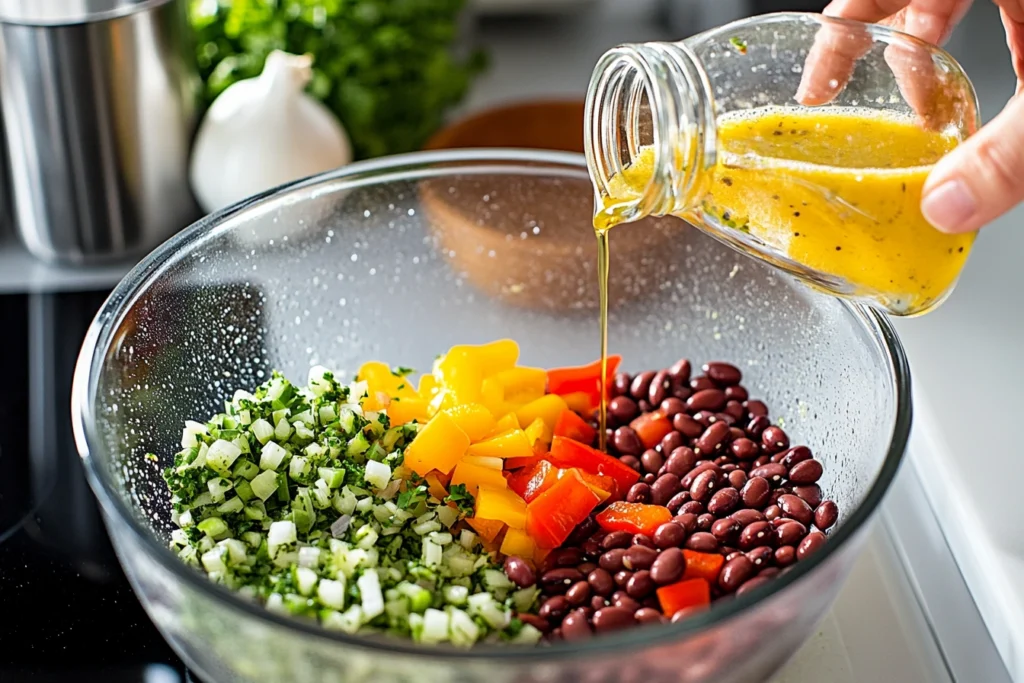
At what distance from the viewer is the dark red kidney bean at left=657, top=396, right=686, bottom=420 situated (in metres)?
1.52

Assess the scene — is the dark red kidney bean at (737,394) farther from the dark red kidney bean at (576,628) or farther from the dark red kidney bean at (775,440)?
the dark red kidney bean at (576,628)

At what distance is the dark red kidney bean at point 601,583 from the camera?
123 centimetres

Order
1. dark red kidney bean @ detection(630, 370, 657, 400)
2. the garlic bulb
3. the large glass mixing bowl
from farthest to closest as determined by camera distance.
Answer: the garlic bulb < dark red kidney bean @ detection(630, 370, 657, 400) < the large glass mixing bowl

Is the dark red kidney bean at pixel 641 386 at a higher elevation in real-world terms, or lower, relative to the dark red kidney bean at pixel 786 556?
lower

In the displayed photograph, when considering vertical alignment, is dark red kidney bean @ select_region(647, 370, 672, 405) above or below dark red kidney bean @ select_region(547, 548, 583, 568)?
above

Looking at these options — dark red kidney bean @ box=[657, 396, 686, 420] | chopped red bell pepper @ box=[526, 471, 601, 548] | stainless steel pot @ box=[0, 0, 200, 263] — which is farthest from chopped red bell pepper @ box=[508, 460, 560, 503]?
stainless steel pot @ box=[0, 0, 200, 263]

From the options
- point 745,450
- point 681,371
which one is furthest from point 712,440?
point 681,371

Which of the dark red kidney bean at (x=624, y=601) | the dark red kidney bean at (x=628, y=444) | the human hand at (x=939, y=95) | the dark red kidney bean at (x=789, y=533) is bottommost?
the dark red kidney bean at (x=628, y=444)

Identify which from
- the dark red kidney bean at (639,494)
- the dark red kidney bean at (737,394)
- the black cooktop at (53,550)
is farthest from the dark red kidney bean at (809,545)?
the black cooktop at (53,550)

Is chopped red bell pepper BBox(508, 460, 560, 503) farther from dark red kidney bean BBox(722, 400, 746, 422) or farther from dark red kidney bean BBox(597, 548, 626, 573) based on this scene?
dark red kidney bean BBox(722, 400, 746, 422)

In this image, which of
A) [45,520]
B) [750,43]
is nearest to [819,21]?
[750,43]

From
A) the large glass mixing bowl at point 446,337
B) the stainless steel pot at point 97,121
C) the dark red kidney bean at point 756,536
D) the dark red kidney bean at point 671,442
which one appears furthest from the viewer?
the stainless steel pot at point 97,121

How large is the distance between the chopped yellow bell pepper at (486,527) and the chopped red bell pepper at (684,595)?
0.68 feet

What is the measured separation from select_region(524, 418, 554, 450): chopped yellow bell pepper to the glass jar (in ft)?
0.88
